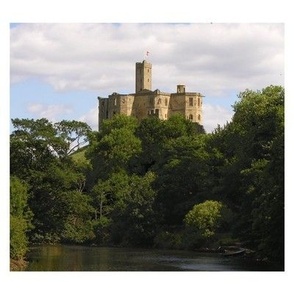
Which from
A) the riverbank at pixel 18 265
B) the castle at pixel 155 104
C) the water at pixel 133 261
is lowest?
the water at pixel 133 261

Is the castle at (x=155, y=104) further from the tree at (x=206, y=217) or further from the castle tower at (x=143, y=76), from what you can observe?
the tree at (x=206, y=217)

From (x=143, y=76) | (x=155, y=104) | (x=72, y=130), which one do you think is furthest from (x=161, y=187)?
(x=143, y=76)

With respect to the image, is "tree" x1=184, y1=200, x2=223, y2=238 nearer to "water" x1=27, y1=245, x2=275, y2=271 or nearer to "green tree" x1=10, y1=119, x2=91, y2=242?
"water" x1=27, y1=245, x2=275, y2=271

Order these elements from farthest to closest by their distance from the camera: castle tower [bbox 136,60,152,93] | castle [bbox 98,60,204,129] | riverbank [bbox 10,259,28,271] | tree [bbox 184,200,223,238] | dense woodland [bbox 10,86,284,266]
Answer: castle tower [bbox 136,60,152,93] → castle [bbox 98,60,204,129] → tree [bbox 184,200,223,238] → dense woodland [bbox 10,86,284,266] → riverbank [bbox 10,259,28,271]

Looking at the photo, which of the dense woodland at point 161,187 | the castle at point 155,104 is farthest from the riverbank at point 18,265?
the castle at point 155,104

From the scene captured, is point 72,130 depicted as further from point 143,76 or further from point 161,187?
point 143,76

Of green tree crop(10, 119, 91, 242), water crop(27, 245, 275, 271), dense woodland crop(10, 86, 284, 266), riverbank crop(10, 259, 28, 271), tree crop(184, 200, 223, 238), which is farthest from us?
green tree crop(10, 119, 91, 242)

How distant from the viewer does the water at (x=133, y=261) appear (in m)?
24.2

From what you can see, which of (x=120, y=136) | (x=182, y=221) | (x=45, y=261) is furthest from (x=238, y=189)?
(x=120, y=136)

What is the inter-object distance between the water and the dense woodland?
4.86 feet

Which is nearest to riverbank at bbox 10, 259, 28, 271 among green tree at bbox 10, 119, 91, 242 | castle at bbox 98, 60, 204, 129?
green tree at bbox 10, 119, 91, 242

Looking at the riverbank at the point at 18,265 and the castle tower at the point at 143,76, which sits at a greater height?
the castle tower at the point at 143,76

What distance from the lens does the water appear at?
79.4 feet

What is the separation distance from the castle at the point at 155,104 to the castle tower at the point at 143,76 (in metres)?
7.29
